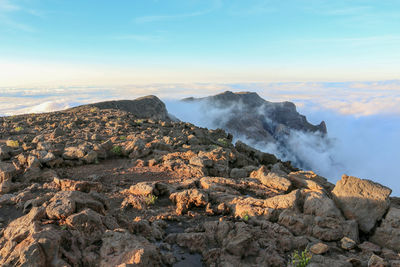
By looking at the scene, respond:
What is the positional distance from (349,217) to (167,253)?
5.64 metres

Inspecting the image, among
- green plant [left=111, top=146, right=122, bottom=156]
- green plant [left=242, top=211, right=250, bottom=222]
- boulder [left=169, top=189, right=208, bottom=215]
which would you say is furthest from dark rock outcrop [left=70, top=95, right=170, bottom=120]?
green plant [left=242, top=211, right=250, bottom=222]

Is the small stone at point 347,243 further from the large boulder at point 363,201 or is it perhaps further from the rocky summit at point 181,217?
the large boulder at point 363,201

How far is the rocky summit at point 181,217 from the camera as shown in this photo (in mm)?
5141

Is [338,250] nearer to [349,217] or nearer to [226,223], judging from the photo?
[349,217]

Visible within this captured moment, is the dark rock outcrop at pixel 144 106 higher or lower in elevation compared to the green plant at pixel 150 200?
higher

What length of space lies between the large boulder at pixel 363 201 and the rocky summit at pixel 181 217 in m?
0.03

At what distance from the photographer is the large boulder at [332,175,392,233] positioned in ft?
24.1

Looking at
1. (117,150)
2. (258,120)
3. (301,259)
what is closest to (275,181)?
(301,259)

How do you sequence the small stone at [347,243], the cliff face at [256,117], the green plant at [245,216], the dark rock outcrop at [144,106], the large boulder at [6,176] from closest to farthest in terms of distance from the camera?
1. the small stone at [347,243]
2. the green plant at [245,216]
3. the large boulder at [6,176]
4. the dark rock outcrop at [144,106]
5. the cliff face at [256,117]

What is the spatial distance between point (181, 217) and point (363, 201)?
5662 millimetres

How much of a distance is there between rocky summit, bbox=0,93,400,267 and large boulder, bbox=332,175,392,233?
0.03 m

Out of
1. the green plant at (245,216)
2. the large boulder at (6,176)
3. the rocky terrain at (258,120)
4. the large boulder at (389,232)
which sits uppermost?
the large boulder at (6,176)

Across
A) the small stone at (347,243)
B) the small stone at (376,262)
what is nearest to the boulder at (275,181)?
the small stone at (347,243)

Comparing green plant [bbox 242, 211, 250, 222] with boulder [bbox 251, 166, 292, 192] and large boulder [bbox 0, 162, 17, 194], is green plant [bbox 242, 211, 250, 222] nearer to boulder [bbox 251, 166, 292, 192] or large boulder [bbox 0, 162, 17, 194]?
boulder [bbox 251, 166, 292, 192]
